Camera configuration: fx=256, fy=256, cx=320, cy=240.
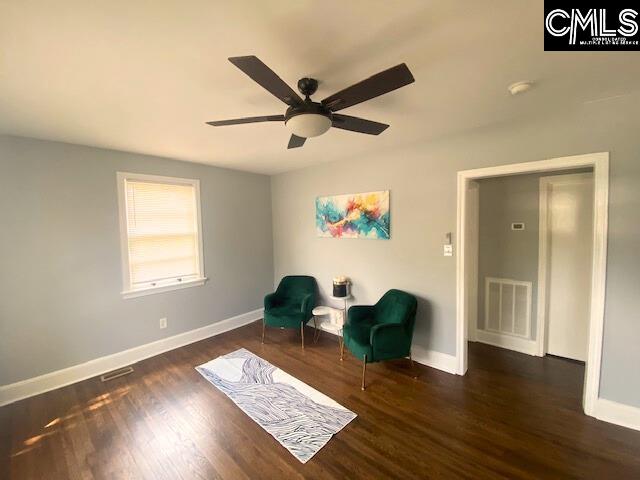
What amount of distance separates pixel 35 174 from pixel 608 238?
4939 mm

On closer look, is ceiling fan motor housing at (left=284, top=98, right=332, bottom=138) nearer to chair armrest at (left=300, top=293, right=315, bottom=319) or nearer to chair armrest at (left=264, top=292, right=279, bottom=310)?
chair armrest at (left=300, top=293, right=315, bottom=319)

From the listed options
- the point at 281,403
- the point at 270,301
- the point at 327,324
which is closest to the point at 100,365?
the point at 270,301

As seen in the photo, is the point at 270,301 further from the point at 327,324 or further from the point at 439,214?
the point at 439,214

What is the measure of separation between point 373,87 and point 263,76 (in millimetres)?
516

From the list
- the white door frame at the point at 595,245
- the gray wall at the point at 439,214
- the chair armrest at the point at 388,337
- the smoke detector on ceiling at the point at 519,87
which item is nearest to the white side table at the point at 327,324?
the gray wall at the point at 439,214

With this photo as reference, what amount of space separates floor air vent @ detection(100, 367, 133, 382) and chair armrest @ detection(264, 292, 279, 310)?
1.61 metres

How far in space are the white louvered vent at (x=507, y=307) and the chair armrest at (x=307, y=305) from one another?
2.33 m

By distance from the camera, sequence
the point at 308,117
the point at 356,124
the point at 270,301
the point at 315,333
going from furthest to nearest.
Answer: the point at 315,333
the point at 270,301
the point at 356,124
the point at 308,117

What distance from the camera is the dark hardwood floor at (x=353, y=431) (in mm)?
1662

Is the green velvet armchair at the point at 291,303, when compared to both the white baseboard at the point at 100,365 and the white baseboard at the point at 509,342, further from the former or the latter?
the white baseboard at the point at 509,342

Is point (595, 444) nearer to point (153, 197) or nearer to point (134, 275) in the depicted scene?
point (134, 275)

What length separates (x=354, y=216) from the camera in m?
3.36

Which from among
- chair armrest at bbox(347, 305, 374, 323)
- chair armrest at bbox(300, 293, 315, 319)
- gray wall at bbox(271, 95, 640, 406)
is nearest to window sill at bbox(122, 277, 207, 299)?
gray wall at bbox(271, 95, 640, 406)

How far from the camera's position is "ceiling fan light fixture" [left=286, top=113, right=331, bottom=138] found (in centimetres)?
136
